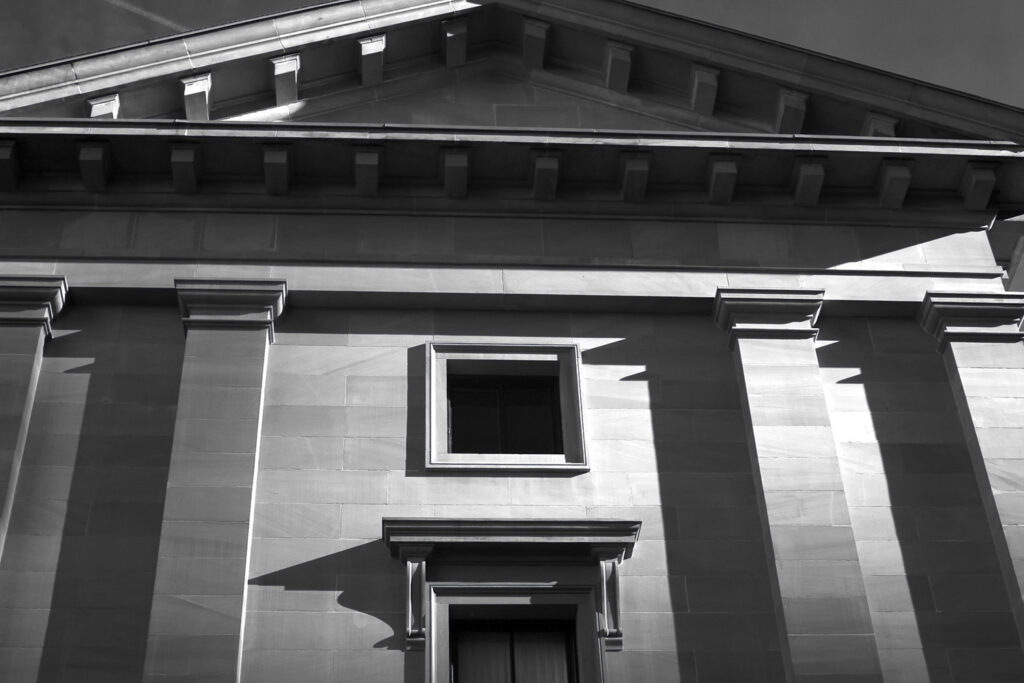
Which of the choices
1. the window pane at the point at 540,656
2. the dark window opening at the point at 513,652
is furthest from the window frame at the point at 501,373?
the window pane at the point at 540,656

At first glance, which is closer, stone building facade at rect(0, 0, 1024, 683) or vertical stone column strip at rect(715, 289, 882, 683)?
vertical stone column strip at rect(715, 289, 882, 683)

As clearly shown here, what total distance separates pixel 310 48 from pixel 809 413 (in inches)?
438

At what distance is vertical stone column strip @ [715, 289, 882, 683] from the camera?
19234mm

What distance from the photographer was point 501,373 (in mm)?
22547

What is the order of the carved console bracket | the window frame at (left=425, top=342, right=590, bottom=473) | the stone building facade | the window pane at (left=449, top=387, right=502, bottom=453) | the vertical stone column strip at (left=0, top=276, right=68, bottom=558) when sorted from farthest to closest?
the window pane at (left=449, top=387, right=502, bottom=453), the window frame at (left=425, top=342, right=590, bottom=473), the vertical stone column strip at (left=0, top=276, right=68, bottom=558), the carved console bracket, the stone building facade

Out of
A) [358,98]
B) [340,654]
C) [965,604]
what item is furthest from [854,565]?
[358,98]

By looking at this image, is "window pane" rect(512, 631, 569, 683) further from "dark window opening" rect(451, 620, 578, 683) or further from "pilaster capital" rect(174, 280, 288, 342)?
"pilaster capital" rect(174, 280, 288, 342)

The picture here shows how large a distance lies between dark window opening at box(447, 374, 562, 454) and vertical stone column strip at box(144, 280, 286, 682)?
3173 mm

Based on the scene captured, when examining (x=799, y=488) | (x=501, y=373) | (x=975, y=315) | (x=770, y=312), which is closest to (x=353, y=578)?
(x=501, y=373)

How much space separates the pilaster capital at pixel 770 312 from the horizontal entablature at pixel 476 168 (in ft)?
6.86

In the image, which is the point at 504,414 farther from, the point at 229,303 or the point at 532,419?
the point at 229,303

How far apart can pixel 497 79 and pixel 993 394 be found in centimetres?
1090

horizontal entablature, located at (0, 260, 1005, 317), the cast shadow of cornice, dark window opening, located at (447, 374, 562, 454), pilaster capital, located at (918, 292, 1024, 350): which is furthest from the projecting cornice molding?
pilaster capital, located at (918, 292, 1024, 350)

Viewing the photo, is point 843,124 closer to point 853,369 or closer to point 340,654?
point 853,369
